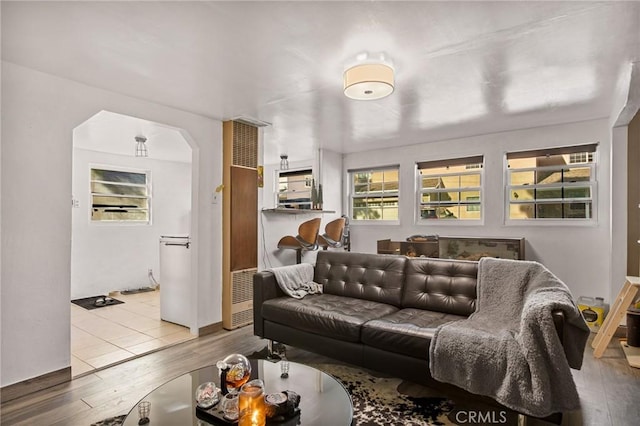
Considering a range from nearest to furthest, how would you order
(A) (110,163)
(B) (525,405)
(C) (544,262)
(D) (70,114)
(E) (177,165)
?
(B) (525,405)
(D) (70,114)
(C) (544,262)
(A) (110,163)
(E) (177,165)

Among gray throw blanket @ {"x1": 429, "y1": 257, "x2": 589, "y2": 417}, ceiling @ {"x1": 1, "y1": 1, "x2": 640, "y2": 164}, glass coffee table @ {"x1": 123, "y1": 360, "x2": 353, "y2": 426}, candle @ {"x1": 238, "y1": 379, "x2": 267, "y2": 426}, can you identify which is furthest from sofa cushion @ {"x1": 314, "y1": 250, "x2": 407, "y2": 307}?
candle @ {"x1": 238, "y1": 379, "x2": 267, "y2": 426}

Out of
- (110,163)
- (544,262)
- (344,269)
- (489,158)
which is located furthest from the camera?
(110,163)

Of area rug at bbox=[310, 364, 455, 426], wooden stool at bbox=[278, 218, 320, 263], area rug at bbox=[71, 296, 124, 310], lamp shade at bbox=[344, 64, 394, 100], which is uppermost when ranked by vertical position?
lamp shade at bbox=[344, 64, 394, 100]

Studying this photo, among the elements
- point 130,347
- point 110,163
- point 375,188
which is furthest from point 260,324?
point 110,163

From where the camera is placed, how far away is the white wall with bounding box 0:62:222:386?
98.0 inches

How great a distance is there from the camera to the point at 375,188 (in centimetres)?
605

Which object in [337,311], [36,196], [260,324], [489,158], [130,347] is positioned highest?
[489,158]

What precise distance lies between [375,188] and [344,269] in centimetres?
279

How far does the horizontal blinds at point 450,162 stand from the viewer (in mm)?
4984

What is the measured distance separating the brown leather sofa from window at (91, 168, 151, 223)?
13.2ft

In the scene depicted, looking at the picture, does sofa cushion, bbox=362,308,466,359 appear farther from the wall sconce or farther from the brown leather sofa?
the wall sconce

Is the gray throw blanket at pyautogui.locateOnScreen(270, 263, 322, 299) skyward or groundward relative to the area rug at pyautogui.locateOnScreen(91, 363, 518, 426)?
skyward

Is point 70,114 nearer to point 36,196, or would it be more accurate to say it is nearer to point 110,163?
point 36,196

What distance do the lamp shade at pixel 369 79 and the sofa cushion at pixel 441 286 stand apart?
1568 millimetres
